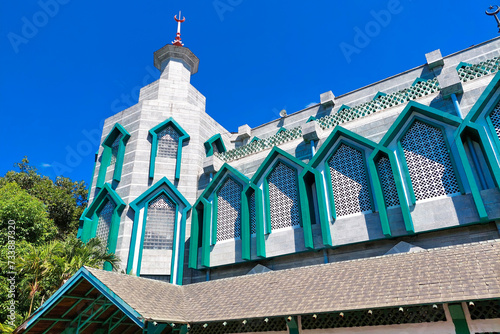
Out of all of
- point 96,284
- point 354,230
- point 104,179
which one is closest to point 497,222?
point 354,230

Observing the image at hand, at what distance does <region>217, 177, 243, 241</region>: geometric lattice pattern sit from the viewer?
15.6 metres

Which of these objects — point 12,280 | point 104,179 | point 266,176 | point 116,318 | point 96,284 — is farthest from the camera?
point 104,179

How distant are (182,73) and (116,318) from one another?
16831mm

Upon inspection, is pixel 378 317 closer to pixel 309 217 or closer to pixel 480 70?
pixel 309 217

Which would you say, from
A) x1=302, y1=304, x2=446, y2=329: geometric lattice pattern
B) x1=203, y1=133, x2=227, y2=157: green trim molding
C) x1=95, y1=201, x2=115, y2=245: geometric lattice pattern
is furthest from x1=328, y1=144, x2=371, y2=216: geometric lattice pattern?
x1=95, y1=201, x2=115, y2=245: geometric lattice pattern

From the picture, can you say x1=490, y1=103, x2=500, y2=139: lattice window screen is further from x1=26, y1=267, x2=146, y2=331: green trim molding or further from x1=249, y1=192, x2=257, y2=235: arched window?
x1=26, y1=267, x2=146, y2=331: green trim molding

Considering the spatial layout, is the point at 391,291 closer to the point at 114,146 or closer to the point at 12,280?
the point at 12,280

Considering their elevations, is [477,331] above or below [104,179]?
below

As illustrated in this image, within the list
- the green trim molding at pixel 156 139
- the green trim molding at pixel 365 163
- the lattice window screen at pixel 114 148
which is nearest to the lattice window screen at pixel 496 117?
the green trim molding at pixel 365 163

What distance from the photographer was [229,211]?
16125 millimetres

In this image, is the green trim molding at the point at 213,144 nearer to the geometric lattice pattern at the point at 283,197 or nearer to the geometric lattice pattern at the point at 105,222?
the geometric lattice pattern at the point at 283,197

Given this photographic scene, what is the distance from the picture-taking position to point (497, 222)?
10.7 metres

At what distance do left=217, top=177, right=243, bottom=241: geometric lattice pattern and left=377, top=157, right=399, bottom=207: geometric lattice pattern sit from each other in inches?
248

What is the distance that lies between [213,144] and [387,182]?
1133 cm
